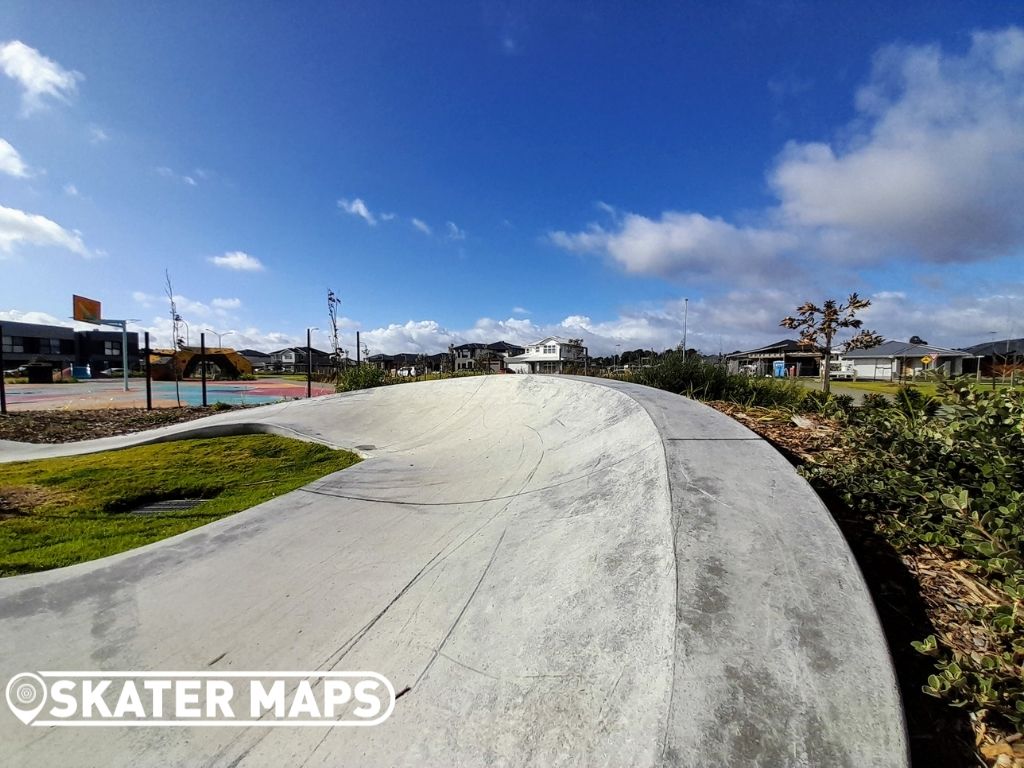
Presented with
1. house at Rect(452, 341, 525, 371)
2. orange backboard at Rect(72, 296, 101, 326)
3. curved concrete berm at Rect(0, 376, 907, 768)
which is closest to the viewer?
curved concrete berm at Rect(0, 376, 907, 768)

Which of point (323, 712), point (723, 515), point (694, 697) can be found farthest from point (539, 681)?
point (723, 515)

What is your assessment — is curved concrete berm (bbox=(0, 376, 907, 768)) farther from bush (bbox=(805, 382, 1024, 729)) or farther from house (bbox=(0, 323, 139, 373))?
house (bbox=(0, 323, 139, 373))

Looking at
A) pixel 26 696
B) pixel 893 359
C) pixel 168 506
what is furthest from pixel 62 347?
pixel 893 359

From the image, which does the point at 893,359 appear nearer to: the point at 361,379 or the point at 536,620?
the point at 361,379

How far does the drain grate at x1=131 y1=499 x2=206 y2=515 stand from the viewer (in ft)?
15.3

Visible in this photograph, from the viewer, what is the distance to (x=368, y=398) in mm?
10422

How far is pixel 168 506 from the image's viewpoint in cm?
488

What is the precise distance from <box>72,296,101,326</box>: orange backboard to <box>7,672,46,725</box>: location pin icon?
44201 mm

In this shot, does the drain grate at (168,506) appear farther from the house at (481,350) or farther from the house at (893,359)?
the house at (481,350)

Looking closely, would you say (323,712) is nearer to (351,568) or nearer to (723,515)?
(351,568)

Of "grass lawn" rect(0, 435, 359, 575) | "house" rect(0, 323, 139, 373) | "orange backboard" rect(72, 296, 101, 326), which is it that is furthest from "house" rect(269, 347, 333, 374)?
"grass lawn" rect(0, 435, 359, 575)

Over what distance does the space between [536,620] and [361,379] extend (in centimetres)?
1378

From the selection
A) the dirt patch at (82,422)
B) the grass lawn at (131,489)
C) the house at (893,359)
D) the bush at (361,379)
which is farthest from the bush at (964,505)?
the house at (893,359)

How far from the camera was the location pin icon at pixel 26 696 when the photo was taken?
1.94 metres
